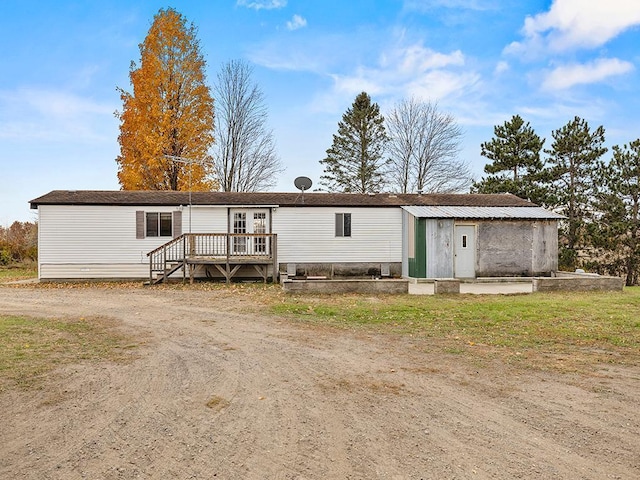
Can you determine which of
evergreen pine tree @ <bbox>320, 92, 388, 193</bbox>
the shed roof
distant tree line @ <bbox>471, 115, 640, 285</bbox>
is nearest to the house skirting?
the shed roof

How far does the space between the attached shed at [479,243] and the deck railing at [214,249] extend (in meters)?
5.64

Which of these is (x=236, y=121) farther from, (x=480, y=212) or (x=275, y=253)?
(x=480, y=212)

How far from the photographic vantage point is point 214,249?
16.6 m

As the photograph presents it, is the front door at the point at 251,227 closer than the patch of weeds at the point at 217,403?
No

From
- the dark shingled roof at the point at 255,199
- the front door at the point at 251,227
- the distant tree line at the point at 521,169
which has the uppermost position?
the distant tree line at the point at 521,169

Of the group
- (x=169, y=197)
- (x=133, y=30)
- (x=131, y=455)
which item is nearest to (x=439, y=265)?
(x=169, y=197)

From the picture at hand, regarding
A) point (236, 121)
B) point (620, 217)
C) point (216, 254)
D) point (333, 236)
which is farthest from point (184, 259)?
point (620, 217)

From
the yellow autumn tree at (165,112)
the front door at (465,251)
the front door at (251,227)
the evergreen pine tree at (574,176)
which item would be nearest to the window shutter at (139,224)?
the front door at (251,227)

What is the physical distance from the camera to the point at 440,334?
7.41m

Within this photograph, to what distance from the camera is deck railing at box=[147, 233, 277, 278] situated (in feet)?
51.6

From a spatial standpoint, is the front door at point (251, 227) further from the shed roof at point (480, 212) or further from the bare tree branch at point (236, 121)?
the bare tree branch at point (236, 121)

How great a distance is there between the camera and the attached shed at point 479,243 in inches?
634

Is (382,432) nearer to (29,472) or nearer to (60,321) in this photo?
(29,472)

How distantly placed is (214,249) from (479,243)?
34.0 ft
